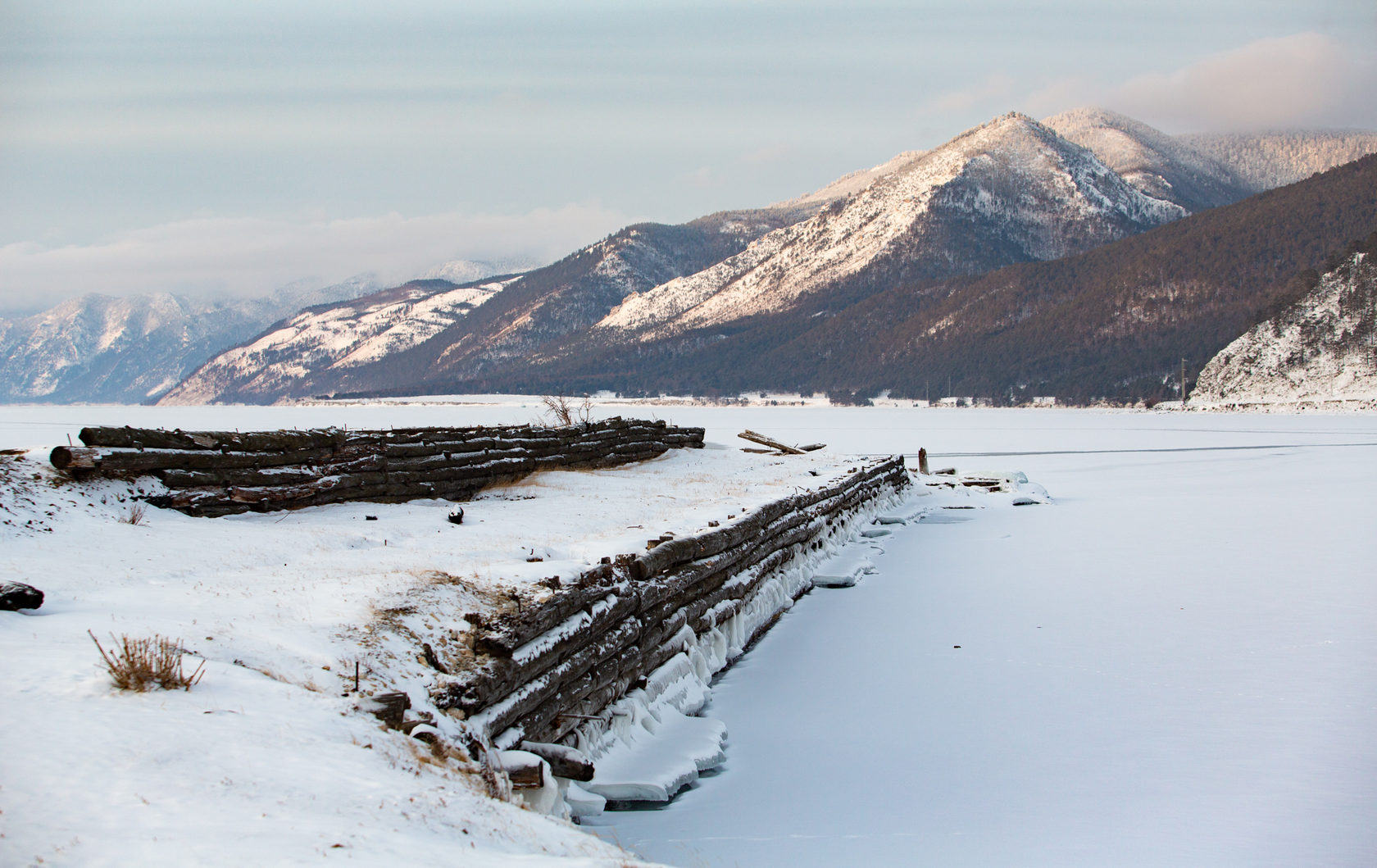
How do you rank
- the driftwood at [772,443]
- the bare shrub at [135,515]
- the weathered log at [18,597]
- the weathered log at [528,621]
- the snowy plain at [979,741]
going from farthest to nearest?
1. the driftwood at [772,443]
2. the bare shrub at [135,515]
3. the weathered log at [528,621]
4. the weathered log at [18,597]
5. the snowy plain at [979,741]

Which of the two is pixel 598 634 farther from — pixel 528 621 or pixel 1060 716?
pixel 1060 716

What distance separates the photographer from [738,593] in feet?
37.9

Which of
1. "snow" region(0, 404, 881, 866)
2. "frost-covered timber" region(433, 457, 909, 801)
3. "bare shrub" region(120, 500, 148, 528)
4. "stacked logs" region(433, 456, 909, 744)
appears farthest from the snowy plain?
"bare shrub" region(120, 500, 148, 528)

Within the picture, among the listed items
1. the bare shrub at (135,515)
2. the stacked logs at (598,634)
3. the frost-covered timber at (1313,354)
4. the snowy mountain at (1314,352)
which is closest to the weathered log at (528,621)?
the stacked logs at (598,634)

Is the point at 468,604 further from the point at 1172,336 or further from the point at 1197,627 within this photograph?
the point at 1172,336

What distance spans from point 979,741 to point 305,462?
340 inches

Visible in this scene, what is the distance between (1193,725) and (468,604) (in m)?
5.73

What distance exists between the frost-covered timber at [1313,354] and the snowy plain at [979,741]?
106 metres

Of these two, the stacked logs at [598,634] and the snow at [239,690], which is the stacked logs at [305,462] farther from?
the stacked logs at [598,634]

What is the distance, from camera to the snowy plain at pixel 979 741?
3.97 metres

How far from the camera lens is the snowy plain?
3973 millimetres

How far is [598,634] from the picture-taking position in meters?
7.39

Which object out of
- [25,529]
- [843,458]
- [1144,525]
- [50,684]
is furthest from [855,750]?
[843,458]

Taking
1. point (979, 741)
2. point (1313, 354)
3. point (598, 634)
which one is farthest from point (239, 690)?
point (1313, 354)
